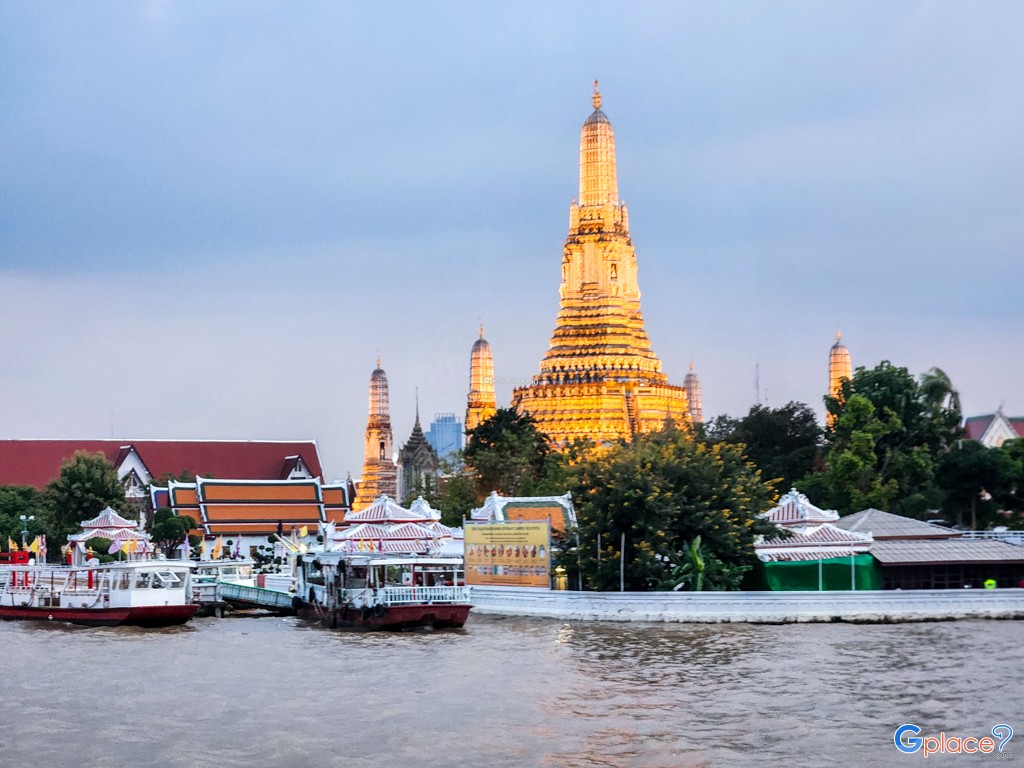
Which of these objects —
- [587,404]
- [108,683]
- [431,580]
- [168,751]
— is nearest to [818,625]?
[431,580]

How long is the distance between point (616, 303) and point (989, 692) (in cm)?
5429

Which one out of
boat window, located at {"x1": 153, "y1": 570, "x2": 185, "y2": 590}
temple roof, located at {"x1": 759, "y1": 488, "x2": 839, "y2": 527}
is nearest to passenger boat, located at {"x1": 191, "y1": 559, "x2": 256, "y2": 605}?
boat window, located at {"x1": 153, "y1": 570, "x2": 185, "y2": 590}

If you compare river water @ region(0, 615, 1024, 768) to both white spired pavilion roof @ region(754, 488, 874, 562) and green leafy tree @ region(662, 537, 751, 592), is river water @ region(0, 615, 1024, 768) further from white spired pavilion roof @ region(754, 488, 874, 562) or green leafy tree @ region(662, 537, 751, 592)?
white spired pavilion roof @ region(754, 488, 874, 562)

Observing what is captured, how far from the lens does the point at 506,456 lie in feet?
206

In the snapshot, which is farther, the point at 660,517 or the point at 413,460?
the point at 413,460

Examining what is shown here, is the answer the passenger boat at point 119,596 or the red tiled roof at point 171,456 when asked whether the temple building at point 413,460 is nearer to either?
the red tiled roof at point 171,456

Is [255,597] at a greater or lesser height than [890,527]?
lesser

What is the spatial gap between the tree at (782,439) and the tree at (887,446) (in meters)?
3.26

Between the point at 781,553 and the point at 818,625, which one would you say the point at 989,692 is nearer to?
the point at 818,625

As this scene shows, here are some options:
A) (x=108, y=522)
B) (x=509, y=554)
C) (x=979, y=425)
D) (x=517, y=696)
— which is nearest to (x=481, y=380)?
(x=979, y=425)

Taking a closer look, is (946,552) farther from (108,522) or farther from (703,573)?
(108,522)

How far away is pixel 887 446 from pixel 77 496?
106 ft

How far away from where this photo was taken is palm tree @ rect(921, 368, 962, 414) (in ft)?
205

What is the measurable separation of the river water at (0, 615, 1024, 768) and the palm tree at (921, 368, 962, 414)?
25435 millimetres
